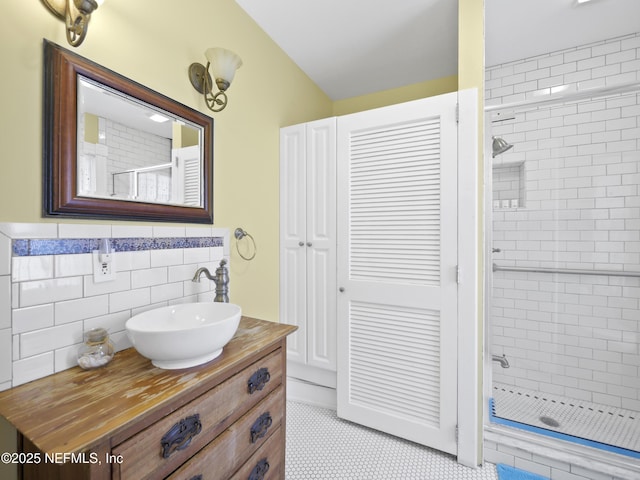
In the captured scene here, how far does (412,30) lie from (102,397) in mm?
2416

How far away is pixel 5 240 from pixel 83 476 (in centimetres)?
67

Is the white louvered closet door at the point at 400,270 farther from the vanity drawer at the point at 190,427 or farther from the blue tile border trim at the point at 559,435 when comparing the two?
the vanity drawer at the point at 190,427

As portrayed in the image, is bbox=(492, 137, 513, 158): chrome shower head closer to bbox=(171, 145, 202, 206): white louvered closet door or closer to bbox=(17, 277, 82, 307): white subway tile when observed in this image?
bbox=(171, 145, 202, 206): white louvered closet door

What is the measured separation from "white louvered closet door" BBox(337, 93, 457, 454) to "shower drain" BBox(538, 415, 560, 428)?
2.52 feet

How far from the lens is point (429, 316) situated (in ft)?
5.44

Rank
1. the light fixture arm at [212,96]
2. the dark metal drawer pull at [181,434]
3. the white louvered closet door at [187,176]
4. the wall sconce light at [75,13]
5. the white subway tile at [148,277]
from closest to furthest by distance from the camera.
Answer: the dark metal drawer pull at [181,434], the wall sconce light at [75,13], the white subway tile at [148,277], the white louvered closet door at [187,176], the light fixture arm at [212,96]

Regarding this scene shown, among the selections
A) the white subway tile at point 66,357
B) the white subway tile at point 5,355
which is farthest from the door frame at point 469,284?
the white subway tile at point 5,355

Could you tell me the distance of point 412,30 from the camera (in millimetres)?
1927

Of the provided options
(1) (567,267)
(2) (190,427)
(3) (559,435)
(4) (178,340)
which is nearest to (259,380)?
(2) (190,427)

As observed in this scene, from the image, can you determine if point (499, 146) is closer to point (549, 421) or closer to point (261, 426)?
point (549, 421)

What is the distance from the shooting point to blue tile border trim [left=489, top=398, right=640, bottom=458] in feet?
5.10

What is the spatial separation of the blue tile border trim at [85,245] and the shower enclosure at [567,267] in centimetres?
170

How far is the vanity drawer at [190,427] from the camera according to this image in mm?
A: 722

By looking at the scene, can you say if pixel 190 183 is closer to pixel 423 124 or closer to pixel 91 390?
pixel 91 390
